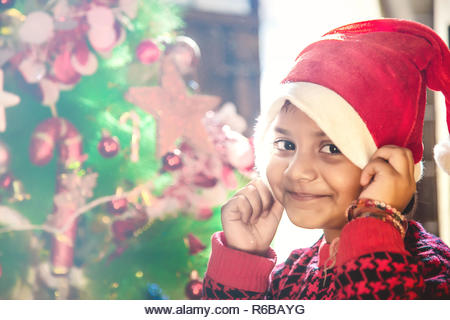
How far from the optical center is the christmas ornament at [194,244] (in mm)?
933

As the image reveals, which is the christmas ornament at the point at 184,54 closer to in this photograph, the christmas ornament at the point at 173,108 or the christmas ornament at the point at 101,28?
the christmas ornament at the point at 173,108

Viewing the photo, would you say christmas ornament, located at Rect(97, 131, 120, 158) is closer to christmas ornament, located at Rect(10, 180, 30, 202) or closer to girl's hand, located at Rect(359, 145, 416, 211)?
christmas ornament, located at Rect(10, 180, 30, 202)

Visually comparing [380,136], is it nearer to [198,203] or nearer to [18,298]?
[198,203]

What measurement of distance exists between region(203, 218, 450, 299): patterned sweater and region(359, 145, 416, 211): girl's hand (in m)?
0.04

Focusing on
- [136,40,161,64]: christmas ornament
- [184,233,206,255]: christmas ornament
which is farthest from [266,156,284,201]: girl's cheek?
[136,40,161,64]: christmas ornament

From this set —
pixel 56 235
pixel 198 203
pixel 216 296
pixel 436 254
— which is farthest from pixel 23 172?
pixel 436 254

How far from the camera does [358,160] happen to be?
71cm

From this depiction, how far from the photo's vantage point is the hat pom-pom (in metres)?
0.79

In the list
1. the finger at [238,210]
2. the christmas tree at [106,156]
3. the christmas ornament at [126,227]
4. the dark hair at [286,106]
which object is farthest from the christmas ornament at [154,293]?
the dark hair at [286,106]

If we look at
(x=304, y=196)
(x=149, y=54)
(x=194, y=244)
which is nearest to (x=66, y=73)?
(x=149, y=54)

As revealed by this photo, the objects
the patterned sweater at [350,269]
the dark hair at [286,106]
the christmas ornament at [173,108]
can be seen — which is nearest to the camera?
the patterned sweater at [350,269]

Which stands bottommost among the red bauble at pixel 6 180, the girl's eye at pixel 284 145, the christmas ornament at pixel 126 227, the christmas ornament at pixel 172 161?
the christmas ornament at pixel 126 227

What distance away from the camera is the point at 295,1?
3.14 ft

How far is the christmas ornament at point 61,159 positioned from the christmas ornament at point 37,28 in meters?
0.16
